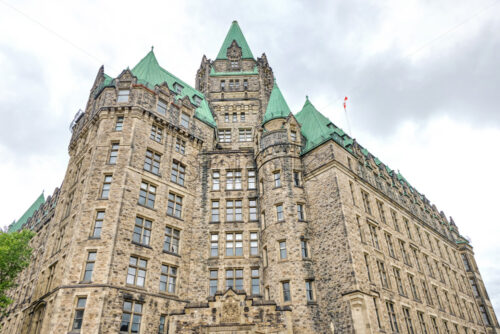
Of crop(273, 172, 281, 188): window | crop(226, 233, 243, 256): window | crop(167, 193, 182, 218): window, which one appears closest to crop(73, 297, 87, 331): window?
crop(167, 193, 182, 218): window

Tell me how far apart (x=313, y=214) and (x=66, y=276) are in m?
20.3

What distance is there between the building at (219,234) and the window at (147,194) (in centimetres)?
13

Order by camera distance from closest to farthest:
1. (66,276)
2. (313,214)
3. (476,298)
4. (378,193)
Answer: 1. (66,276)
2. (313,214)
3. (378,193)
4. (476,298)

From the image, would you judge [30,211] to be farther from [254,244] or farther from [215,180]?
[254,244]

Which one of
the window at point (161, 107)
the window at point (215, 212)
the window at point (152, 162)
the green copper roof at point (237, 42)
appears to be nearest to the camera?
the window at point (152, 162)

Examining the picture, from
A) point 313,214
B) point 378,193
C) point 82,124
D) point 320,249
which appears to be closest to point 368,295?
point 320,249

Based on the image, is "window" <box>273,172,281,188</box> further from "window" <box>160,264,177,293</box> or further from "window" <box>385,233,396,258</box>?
"window" <box>385,233,396,258</box>

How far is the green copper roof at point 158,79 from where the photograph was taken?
3944 cm

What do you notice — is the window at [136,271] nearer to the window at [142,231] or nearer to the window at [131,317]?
the window at [142,231]

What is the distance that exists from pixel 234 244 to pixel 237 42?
35.6 metres

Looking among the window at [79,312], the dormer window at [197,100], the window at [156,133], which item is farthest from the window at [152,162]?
the window at [79,312]

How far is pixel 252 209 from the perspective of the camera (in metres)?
36.0

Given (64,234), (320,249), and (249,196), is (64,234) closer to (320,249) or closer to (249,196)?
(249,196)

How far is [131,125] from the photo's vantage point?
34.0 m
